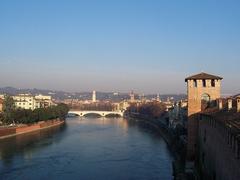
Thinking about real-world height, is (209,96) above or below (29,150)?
above

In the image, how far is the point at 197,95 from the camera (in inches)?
680

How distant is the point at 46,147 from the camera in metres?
26.6

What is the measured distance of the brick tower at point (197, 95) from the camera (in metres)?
17.2

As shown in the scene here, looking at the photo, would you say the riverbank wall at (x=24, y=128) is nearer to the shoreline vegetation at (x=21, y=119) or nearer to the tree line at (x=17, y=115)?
the shoreline vegetation at (x=21, y=119)

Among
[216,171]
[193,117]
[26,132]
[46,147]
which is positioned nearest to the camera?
[216,171]

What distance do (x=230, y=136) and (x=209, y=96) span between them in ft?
29.1

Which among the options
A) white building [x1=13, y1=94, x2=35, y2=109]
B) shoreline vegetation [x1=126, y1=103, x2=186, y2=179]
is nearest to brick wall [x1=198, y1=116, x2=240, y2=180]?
shoreline vegetation [x1=126, y1=103, x2=186, y2=179]

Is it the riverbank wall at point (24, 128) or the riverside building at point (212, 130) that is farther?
the riverbank wall at point (24, 128)

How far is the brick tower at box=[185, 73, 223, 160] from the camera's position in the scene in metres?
17.2

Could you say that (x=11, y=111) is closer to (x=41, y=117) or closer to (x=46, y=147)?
(x=41, y=117)

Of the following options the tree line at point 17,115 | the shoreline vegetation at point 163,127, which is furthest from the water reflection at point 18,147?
the shoreline vegetation at point 163,127

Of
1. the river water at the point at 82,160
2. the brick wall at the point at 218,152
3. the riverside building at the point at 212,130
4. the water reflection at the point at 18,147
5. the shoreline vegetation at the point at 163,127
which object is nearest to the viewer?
the brick wall at the point at 218,152

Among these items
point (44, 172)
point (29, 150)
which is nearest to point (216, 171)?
point (44, 172)

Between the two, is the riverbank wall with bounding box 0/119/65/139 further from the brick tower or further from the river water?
the brick tower
